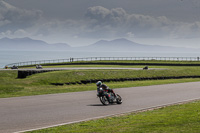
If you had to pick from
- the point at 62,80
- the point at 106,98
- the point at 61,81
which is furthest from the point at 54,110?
the point at 62,80

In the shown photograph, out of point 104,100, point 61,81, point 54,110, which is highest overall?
point 61,81

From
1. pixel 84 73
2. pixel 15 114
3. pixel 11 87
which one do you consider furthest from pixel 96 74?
pixel 15 114

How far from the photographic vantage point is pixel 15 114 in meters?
13.8

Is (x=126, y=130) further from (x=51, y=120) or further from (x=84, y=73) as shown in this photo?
(x=84, y=73)

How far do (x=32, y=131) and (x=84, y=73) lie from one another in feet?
89.2

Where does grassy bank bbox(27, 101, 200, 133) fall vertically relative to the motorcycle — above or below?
below

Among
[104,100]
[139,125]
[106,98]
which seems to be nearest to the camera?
[139,125]

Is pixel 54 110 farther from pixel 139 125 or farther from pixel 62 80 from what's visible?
pixel 62 80

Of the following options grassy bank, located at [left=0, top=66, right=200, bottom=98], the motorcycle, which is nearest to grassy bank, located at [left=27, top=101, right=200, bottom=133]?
the motorcycle

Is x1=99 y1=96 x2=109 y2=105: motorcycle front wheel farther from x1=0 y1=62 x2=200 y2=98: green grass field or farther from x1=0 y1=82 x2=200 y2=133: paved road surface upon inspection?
x1=0 y1=62 x2=200 y2=98: green grass field

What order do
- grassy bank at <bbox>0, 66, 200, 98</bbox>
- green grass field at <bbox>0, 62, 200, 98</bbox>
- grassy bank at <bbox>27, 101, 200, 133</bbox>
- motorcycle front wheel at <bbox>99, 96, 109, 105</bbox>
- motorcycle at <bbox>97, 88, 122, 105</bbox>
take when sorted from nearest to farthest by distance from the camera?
grassy bank at <bbox>27, 101, 200, 133</bbox>, motorcycle at <bbox>97, 88, 122, 105</bbox>, motorcycle front wheel at <bbox>99, 96, 109, 105</bbox>, grassy bank at <bbox>0, 66, 200, 98</bbox>, green grass field at <bbox>0, 62, 200, 98</bbox>

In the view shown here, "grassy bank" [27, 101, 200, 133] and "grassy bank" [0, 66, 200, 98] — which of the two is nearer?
"grassy bank" [27, 101, 200, 133]

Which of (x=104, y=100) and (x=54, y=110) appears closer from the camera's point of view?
(x=54, y=110)

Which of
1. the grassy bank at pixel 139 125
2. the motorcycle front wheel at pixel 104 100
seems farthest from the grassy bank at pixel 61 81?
the grassy bank at pixel 139 125
